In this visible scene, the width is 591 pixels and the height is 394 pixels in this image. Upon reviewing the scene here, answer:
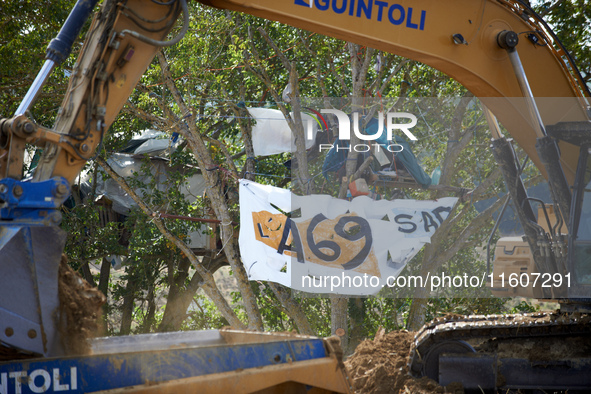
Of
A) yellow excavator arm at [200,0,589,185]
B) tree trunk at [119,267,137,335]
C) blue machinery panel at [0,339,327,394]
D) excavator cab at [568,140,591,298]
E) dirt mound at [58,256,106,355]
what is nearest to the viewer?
blue machinery panel at [0,339,327,394]

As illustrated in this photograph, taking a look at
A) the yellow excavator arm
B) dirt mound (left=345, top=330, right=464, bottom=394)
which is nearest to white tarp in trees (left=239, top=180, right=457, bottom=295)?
dirt mound (left=345, top=330, right=464, bottom=394)

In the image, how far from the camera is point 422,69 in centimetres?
1170

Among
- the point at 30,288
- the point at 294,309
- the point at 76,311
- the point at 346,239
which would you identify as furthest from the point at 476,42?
the point at 294,309

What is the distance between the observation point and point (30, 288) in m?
3.31

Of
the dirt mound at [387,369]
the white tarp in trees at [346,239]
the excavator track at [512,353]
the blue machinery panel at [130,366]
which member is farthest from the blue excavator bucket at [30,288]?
the white tarp in trees at [346,239]

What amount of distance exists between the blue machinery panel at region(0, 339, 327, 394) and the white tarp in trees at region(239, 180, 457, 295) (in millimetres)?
4414

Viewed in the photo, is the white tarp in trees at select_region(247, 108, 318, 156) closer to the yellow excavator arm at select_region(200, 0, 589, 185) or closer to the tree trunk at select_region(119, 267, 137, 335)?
the tree trunk at select_region(119, 267, 137, 335)

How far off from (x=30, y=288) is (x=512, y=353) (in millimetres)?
3853

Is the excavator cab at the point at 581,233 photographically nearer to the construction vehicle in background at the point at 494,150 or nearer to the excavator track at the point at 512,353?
the construction vehicle in background at the point at 494,150

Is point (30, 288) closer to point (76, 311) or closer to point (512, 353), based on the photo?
point (76, 311)

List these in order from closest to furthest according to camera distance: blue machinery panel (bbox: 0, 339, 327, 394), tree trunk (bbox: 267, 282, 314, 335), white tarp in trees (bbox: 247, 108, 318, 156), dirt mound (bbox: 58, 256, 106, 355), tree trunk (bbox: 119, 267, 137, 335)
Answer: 1. blue machinery panel (bbox: 0, 339, 327, 394)
2. dirt mound (bbox: 58, 256, 106, 355)
3. white tarp in trees (bbox: 247, 108, 318, 156)
4. tree trunk (bbox: 267, 282, 314, 335)
5. tree trunk (bbox: 119, 267, 137, 335)

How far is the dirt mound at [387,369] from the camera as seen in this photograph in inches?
194

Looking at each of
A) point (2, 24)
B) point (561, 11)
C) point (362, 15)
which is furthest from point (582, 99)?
point (2, 24)

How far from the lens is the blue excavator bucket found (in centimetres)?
320
